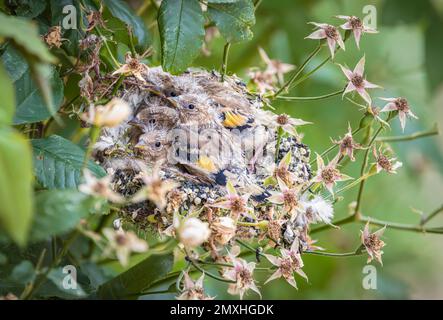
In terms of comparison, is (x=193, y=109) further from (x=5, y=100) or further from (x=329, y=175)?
(x=5, y=100)

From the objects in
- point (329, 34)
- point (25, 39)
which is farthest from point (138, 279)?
point (25, 39)

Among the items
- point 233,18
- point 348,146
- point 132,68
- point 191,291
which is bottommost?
point 191,291

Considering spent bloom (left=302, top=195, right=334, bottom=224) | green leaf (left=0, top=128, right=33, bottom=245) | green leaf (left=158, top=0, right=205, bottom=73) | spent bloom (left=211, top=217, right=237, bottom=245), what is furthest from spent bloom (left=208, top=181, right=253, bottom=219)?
green leaf (left=0, top=128, right=33, bottom=245)

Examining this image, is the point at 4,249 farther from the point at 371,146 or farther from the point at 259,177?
the point at 371,146

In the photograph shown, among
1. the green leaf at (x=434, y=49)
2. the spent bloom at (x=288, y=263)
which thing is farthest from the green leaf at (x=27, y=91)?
the green leaf at (x=434, y=49)

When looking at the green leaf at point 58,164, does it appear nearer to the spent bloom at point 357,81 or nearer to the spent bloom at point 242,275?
the spent bloom at point 242,275

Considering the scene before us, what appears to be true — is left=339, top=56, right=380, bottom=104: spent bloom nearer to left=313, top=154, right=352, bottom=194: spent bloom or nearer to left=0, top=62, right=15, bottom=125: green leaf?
left=313, top=154, right=352, bottom=194: spent bloom
